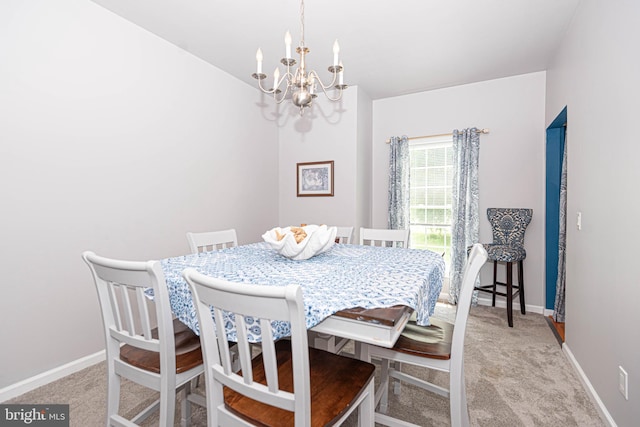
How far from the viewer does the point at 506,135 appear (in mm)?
3506

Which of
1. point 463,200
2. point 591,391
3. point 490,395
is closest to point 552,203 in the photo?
point 463,200

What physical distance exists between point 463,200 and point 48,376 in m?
4.01

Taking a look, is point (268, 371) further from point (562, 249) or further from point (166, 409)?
point (562, 249)

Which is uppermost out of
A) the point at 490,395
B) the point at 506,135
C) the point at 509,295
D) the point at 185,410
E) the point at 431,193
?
the point at 506,135

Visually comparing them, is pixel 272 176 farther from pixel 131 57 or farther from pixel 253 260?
pixel 253 260

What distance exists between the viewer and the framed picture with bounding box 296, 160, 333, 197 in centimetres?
394

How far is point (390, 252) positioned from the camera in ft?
6.89

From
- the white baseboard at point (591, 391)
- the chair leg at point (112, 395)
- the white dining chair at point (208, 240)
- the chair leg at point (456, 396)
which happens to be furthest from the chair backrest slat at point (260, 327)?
the white baseboard at point (591, 391)

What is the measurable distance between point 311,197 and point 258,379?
3.03 m

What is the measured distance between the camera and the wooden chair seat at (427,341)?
1.40m

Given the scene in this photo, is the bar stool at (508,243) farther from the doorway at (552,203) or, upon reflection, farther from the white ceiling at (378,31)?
the white ceiling at (378,31)

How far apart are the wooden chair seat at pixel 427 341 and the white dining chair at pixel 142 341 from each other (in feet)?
3.11

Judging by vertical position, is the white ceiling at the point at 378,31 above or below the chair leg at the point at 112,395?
above

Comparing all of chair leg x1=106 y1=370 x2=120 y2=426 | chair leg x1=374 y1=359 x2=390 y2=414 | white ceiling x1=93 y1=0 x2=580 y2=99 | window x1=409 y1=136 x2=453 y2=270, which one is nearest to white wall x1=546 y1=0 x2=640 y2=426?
white ceiling x1=93 y1=0 x2=580 y2=99
